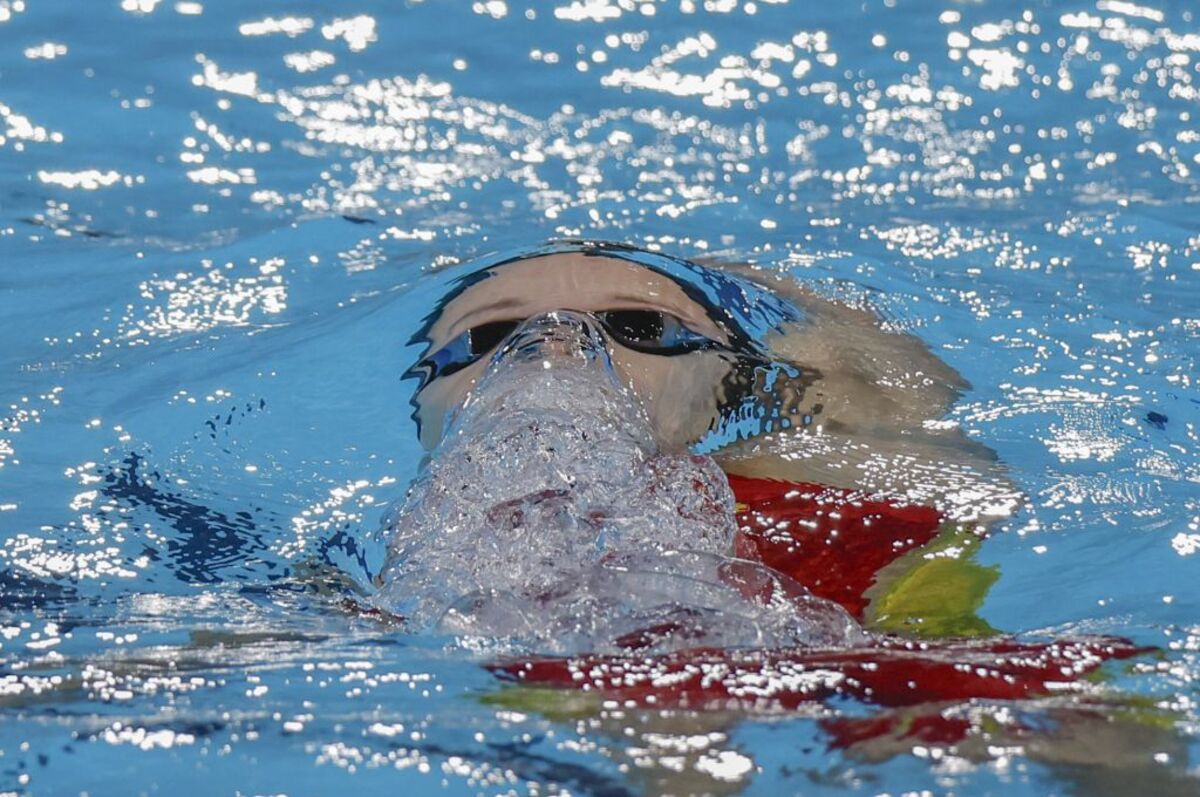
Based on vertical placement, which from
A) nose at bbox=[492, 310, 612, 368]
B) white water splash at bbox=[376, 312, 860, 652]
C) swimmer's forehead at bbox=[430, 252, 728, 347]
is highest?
swimmer's forehead at bbox=[430, 252, 728, 347]

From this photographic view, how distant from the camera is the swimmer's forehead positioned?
4027 mm

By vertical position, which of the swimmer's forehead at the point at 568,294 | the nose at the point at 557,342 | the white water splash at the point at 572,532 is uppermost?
the swimmer's forehead at the point at 568,294

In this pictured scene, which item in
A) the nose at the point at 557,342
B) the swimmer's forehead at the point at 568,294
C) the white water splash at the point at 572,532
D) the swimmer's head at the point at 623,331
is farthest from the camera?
the swimmer's forehead at the point at 568,294

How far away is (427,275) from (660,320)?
50.5 inches

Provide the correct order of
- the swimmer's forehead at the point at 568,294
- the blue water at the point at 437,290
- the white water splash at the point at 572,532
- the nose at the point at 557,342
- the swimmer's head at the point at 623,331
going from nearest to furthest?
the blue water at the point at 437,290, the white water splash at the point at 572,532, the nose at the point at 557,342, the swimmer's head at the point at 623,331, the swimmer's forehead at the point at 568,294

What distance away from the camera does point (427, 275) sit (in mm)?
5055

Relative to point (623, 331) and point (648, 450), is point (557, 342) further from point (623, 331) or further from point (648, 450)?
point (648, 450)

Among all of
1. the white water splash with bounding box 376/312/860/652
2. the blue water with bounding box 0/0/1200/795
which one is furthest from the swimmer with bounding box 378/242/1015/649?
the blue water with bounding box 0/0/1200/795

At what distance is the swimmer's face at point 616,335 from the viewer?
3883mm

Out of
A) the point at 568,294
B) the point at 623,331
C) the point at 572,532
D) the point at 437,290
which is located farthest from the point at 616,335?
the point at 572,532

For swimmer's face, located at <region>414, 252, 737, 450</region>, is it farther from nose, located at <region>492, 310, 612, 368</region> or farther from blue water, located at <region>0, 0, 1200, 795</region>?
blue water, located at <region>0, 0, 1200, 795</region>

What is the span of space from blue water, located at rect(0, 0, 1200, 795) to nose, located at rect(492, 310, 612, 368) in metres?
0.41

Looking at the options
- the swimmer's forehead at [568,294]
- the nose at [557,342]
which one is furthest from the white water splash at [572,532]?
the swimmer's forehead at [568,294]

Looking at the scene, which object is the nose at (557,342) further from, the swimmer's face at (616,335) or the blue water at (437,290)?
the blue water at (437,290)
